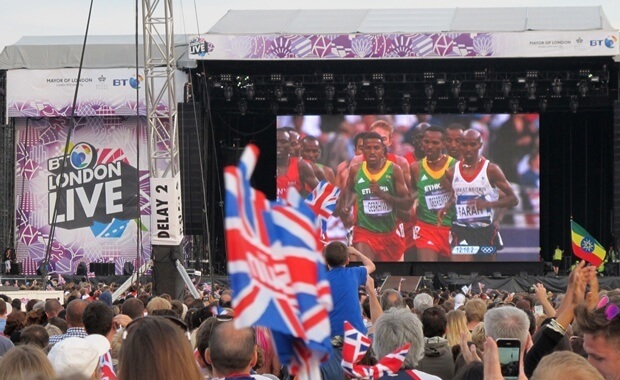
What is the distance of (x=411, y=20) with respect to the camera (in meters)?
32.5

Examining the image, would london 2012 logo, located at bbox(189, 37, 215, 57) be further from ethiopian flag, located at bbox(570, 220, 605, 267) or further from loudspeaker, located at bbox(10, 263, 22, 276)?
ethiopian flag, located at bbox(570, 220, 605, 267)

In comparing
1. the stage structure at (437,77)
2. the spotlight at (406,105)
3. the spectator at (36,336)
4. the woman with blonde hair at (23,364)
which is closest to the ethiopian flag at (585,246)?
the stage structure at (437,77)

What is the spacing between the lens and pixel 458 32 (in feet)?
99.0

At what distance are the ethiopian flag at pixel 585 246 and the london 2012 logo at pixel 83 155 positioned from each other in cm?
1250

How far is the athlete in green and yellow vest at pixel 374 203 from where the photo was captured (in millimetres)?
31859

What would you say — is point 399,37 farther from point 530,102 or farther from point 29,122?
point 29,122

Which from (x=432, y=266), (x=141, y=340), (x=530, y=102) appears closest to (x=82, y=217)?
(x=432, y=266)

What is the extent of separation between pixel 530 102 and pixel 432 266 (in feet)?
16.4

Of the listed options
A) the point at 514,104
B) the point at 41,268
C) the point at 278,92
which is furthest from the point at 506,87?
the point at 41,268

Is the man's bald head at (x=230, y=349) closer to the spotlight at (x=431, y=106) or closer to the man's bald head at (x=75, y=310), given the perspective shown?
the man's bald head at (x=75, y=310)

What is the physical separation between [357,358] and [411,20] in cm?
2815

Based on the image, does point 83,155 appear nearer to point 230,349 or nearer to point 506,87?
point 506,87

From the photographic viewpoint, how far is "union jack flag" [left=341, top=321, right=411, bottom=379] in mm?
4723

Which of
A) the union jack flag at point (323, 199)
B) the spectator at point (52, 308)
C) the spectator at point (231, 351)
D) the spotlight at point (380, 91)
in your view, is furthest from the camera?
the spotlight at point (380, 91)
